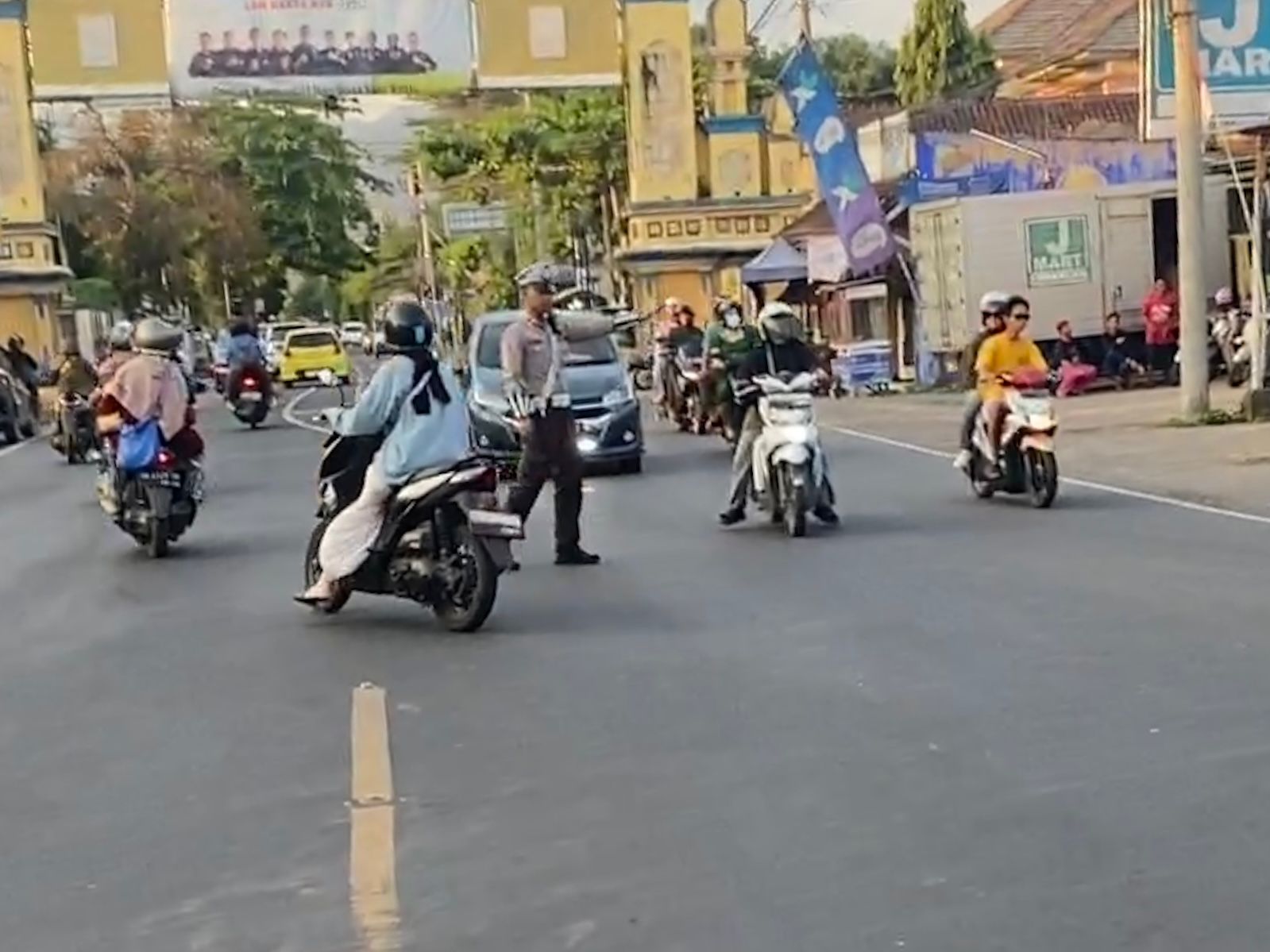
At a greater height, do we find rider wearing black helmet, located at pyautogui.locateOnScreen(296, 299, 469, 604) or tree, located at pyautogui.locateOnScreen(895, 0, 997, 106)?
tree, located at pyautogui.locateOnScreen(895, 0, 997, 106)

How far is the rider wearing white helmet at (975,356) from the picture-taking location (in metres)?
16.1

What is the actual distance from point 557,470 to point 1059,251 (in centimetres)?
2045

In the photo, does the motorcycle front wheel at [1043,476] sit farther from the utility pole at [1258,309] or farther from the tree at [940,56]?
the tree at [940,56]

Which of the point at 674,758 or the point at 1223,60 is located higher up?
the point at 1223,60

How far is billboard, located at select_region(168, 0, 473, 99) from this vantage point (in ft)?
147

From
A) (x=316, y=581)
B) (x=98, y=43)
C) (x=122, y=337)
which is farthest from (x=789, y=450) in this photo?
(x=98, y=43)

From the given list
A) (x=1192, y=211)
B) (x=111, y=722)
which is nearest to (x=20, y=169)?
(x=1192, y=211)

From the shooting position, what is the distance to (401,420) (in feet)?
35.7

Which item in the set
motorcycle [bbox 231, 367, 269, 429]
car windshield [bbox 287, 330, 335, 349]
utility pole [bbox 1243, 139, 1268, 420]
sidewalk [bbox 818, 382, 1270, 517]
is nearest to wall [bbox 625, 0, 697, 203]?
car windshield [bbox 287, 330, 335, 349]

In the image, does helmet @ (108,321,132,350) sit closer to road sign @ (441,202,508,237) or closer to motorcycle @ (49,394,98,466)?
motorcycle @ (49,394,98,466)

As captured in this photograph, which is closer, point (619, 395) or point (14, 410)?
point (619, 395)

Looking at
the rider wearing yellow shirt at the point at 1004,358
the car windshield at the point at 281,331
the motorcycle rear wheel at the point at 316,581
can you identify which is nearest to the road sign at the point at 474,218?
the car windshield at the point at 281,331

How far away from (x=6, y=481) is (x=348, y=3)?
21567 mm

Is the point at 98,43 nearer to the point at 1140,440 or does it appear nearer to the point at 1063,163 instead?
the point at 1063,163
